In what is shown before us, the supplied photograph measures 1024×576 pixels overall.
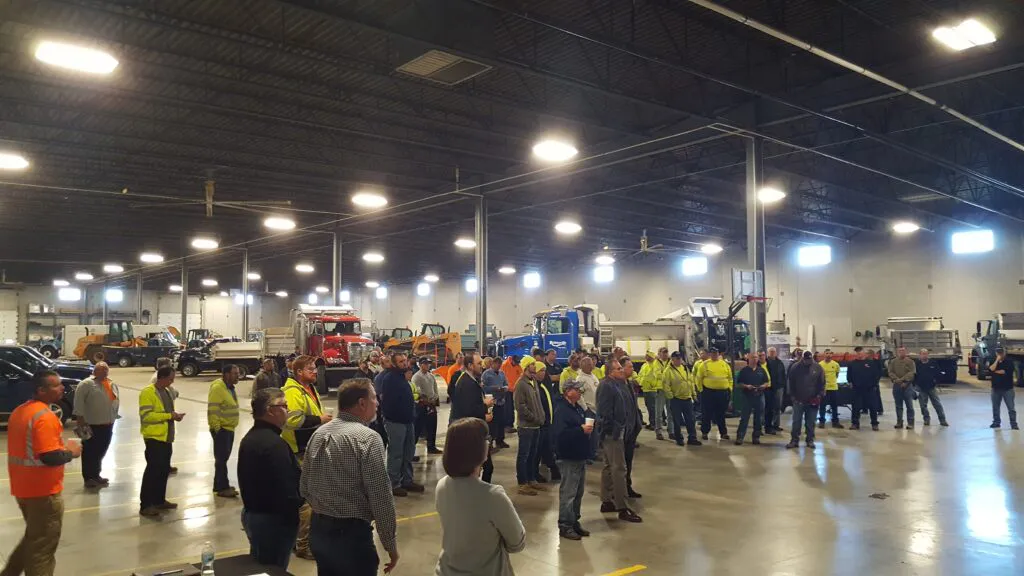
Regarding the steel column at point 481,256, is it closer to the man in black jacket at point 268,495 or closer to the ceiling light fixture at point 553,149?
the ceiling light fixture at point 553,149

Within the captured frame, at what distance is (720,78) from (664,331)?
9542 mm

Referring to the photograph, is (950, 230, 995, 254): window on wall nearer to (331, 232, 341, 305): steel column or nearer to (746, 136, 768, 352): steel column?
(746, 136, 768, 352): steel column

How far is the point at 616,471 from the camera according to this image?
7.33m

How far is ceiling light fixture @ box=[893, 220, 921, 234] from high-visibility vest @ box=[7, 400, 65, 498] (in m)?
27.9

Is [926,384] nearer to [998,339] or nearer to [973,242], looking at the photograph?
[998,339]

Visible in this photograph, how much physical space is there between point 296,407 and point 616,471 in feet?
11.2

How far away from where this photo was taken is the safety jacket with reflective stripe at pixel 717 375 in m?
12.1

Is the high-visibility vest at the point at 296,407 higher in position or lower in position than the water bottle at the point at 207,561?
higher

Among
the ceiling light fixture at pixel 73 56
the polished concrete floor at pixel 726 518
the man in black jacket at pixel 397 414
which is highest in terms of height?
the ceiling light fixture at pixel 73 56

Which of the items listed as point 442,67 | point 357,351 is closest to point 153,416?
point 442,67

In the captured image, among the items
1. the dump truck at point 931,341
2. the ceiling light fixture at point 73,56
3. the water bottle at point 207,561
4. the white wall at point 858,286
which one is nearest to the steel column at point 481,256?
the ceiling light fixture at point 73,56

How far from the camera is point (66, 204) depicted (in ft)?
77.2

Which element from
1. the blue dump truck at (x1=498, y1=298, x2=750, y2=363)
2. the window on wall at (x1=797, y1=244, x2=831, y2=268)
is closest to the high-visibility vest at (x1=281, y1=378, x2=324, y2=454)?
the blue dump truck at (x1=498, y1=298, x2=750, y2=363)

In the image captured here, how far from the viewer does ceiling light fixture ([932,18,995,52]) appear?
31.5ft
